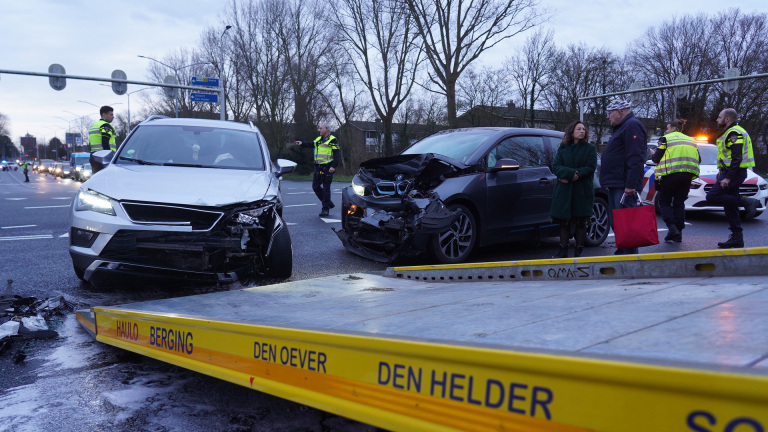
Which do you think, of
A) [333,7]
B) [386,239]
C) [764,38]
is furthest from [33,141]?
[386,239]

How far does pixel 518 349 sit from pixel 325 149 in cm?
994

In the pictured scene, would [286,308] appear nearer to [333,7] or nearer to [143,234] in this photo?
[143,234]

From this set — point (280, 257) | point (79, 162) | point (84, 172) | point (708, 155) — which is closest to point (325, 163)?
point (280, 257)

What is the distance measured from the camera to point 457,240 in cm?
598

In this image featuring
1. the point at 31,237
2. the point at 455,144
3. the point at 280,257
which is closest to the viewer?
the point at 280,257

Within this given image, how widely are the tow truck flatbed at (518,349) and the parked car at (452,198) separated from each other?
230cm

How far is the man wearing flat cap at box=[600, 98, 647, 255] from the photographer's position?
5840 mm

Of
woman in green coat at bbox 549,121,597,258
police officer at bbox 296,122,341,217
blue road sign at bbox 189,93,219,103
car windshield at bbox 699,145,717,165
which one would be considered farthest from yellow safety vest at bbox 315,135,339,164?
blue road sign at bbox 189,93,219,103

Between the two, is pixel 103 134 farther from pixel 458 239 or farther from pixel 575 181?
pixel 575 181

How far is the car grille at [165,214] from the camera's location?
4.09 metres

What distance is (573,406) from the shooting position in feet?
3.93

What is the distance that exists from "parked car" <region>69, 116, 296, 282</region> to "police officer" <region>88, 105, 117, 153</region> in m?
5.12

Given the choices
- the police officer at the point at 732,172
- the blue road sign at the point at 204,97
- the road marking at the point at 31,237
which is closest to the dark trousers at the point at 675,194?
the police officer at the point at 732,172

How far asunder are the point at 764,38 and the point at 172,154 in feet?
174
